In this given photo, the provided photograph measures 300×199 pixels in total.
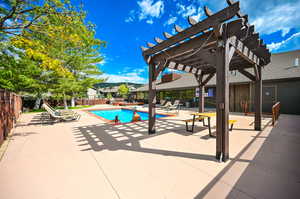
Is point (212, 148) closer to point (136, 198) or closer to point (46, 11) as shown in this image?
point (136, 198)

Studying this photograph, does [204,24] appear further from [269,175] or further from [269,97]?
[269,97]

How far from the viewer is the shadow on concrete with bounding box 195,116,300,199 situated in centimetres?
178

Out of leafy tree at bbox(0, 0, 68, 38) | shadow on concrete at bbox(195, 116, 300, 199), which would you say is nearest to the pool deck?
shadow on concrete at bbox(195, 116, 300, 199)

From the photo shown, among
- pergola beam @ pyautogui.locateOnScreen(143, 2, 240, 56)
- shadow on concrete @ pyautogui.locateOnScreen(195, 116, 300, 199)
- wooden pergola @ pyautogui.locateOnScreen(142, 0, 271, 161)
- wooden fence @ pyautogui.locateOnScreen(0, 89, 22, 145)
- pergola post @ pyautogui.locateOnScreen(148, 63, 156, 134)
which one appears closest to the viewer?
shadow on concrete @ pyautogui.locateOnScreen(195, 116, 300, 199)

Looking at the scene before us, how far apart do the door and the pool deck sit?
8057 mm

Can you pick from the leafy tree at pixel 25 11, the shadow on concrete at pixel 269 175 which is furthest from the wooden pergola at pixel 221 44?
the leafy tree at pixel 25 11

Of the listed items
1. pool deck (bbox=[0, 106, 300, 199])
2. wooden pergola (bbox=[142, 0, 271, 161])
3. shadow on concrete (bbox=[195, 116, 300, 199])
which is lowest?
pool deck (bbox=[0, 106, 300, 199])

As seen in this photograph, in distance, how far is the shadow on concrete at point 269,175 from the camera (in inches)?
70.2

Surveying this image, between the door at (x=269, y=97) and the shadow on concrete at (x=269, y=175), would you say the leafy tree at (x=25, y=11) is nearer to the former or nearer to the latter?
the shadow on concrete at (x=269, y=175)

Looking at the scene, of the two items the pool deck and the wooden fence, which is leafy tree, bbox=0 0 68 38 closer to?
the wooden fence

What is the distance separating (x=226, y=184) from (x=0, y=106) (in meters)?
6.44

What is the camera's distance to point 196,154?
308cm

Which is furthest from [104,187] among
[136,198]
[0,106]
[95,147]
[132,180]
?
[0,106]

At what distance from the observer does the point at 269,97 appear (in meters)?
9.98
